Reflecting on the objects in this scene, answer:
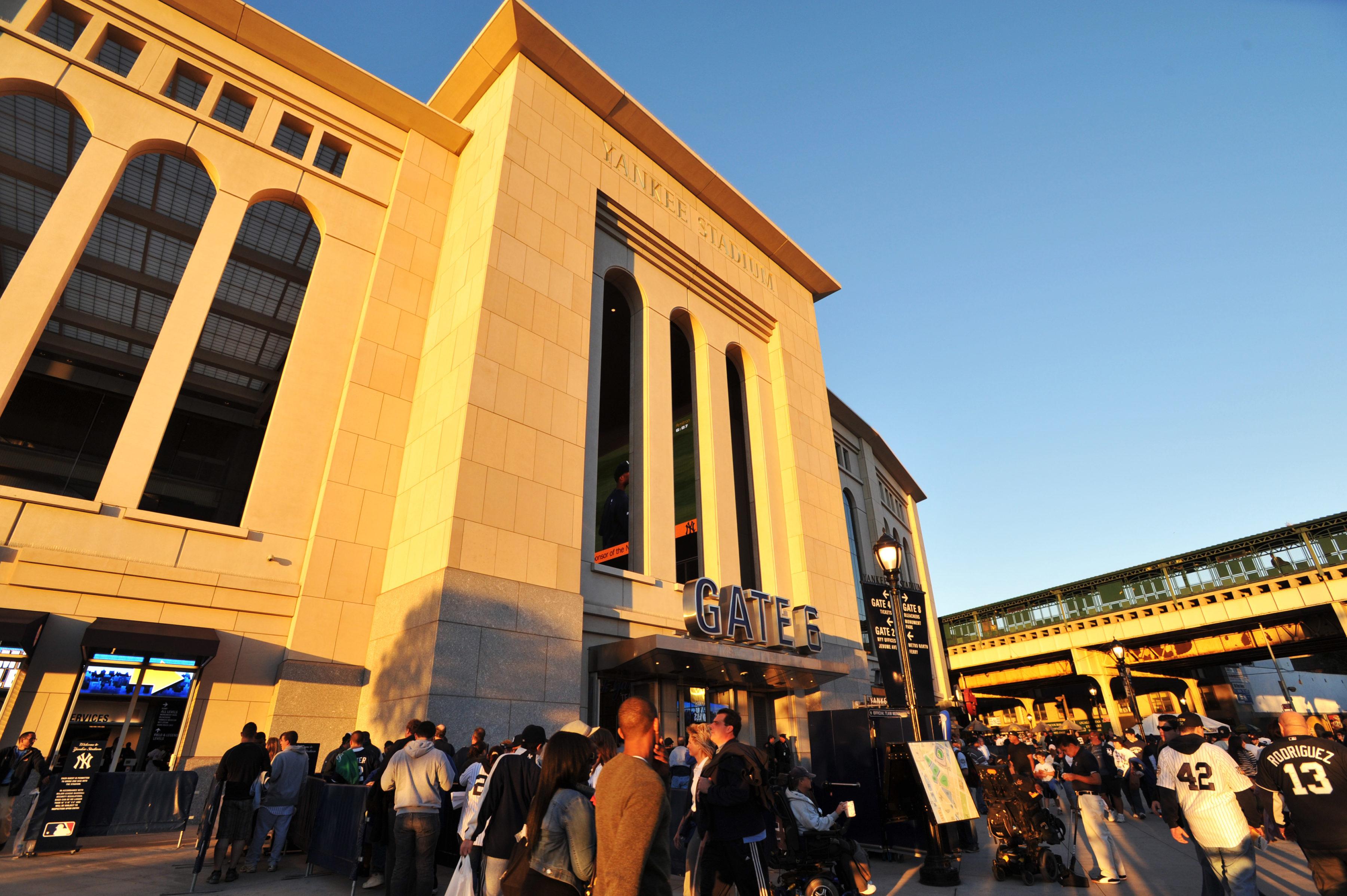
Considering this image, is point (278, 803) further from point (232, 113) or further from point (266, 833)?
point (232, 113)

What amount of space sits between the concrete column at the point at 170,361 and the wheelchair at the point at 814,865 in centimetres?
1359

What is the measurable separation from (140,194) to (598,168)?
13.9 metres

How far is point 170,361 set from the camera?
1425 centimetres

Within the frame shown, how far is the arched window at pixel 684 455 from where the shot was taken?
24.3 meters

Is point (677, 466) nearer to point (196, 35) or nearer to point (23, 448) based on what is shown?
point (196, 35)

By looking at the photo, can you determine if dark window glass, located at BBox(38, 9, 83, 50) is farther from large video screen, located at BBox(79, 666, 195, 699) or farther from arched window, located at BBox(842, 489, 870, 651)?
arched window, located at BBox(842, 489, 870, 651)

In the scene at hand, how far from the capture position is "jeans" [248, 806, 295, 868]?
362 inches

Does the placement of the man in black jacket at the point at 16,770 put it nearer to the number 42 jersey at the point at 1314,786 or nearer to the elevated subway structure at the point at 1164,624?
the number 42 jersey at the point at 1314,786

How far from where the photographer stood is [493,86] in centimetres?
1998

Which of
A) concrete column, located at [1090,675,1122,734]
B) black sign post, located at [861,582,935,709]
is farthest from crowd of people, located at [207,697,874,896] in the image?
concrete column, located at [1090,675,1122,734]

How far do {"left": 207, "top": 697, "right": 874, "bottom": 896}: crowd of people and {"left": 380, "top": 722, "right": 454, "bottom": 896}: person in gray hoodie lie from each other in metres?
0.01

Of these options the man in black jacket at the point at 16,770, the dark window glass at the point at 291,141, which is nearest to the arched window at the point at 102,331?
the dark window glass at the point at 291,141

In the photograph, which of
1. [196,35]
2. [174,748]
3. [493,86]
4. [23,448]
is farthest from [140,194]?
[174,748]

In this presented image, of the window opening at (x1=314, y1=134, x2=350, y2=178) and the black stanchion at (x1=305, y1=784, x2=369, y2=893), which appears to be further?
the window opening at (x1=314, y1=134, x2=350, y2=178)
